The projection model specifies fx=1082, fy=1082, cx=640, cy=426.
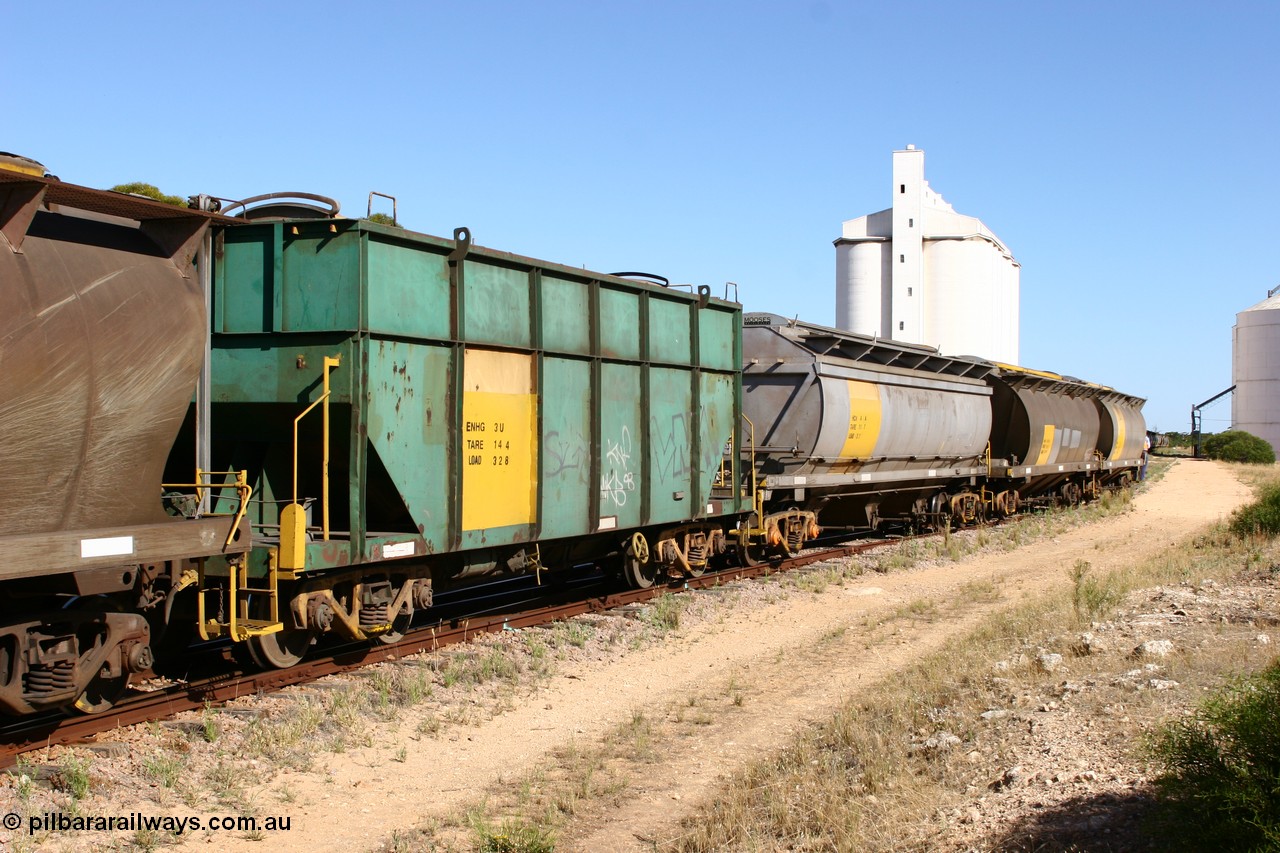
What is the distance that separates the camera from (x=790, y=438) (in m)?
18.1

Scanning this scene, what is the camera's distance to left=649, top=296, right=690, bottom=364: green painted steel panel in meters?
13.9

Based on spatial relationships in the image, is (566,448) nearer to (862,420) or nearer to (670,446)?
(670,446)

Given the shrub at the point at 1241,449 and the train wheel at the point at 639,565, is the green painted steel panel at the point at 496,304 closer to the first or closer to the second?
the train wheel at the point at 639,565

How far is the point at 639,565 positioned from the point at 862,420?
6202 mm

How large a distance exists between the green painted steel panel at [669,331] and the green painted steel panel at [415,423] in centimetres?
399

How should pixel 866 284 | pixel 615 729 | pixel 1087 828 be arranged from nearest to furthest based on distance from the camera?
pixel 1087 828, pixel 615 729, pixel 866 284

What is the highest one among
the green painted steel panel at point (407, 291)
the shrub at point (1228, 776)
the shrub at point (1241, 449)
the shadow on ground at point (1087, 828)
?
the green painted steel panel at point (407, 291)

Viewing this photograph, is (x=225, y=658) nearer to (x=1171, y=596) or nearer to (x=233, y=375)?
(x=233, y=375)

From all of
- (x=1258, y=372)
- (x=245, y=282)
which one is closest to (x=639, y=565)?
(x=245, y=282)

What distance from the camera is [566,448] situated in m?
12.0

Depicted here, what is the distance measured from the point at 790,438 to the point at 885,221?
5640 centimetres

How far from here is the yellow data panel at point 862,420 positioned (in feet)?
61.5

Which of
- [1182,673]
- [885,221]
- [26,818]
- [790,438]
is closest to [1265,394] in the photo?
[885,221]
